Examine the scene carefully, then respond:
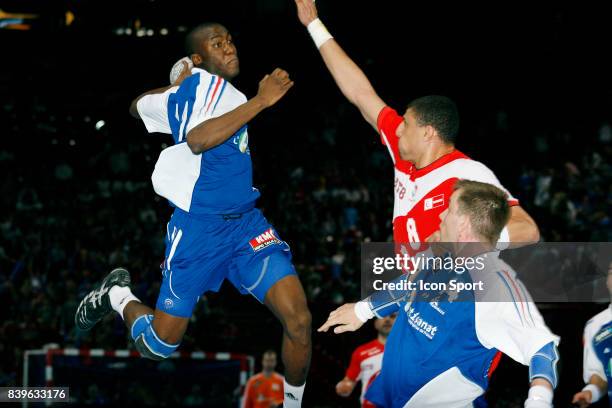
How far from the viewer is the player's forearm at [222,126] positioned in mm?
5129

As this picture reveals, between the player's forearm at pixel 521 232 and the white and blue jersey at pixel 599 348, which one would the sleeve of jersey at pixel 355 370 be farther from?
the player's forearm at pixel 521 232

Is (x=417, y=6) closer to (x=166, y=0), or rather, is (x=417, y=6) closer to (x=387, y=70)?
(x=387, y=70)

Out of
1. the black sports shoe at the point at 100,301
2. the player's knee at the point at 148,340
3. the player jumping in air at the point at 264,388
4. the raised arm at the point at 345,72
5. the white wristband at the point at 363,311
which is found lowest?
the player jumping in air at the point at 264,388

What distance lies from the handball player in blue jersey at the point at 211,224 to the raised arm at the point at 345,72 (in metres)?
0.60

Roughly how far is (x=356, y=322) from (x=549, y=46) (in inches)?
675

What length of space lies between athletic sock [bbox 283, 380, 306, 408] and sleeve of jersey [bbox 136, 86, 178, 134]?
2006mm

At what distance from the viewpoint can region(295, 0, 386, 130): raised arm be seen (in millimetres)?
5641

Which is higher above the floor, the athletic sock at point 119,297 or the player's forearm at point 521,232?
the player's forearm at point 521,232

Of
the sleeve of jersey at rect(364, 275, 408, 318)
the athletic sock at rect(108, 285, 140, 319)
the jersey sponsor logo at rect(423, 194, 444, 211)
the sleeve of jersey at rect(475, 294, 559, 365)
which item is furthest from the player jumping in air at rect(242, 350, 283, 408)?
the sleeve of jersey at rect(475, 294, 559, 365)

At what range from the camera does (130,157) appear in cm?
2012

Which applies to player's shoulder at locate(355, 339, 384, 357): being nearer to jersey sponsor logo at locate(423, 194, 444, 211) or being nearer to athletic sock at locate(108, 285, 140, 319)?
athletic sock at locate(108, 285, 140, 319)

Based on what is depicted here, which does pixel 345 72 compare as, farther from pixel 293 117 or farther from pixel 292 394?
pixel 293 117

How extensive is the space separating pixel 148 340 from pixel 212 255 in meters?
0.77

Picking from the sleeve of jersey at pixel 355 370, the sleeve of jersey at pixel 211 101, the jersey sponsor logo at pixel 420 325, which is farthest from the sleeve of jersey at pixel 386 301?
the sleeve of jersey at pixel 355 370
